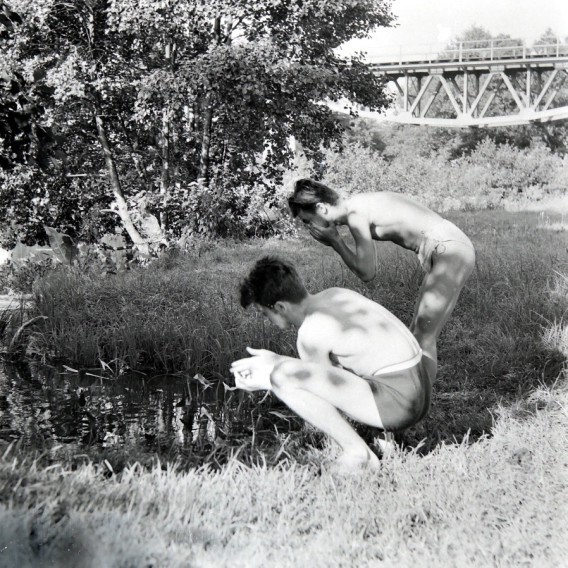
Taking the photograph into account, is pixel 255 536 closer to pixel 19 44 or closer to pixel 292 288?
pixel 292 288

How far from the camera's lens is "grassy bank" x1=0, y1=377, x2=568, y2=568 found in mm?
2072

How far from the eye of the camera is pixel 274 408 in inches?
176

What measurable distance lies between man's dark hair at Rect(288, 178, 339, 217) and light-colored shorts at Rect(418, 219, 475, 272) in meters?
0.53

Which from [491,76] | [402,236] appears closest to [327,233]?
[402,236]

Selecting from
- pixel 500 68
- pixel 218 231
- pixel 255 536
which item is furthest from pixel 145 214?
pixel 255 536

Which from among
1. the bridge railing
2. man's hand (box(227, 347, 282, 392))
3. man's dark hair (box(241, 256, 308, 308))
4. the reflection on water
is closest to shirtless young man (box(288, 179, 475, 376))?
man's dark hair (box(241, 256, 308, 308))

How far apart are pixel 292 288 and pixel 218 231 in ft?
25.6

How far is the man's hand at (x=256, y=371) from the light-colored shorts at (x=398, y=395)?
1.31 ft

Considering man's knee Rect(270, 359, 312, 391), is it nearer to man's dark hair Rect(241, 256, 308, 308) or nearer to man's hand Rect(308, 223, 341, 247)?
man's dark hair Rect(241, 256, 308, 308)

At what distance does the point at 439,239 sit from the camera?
3.55 meters

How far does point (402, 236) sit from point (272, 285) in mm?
1059

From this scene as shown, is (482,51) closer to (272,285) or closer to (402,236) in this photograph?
(402,236)

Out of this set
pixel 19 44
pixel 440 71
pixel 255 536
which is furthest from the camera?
pixel 19 44

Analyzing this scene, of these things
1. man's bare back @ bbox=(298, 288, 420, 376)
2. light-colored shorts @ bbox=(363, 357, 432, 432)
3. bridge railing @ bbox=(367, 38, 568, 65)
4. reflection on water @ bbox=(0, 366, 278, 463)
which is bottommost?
reflection on water @ bbox=(0, 366, 278, 463)
